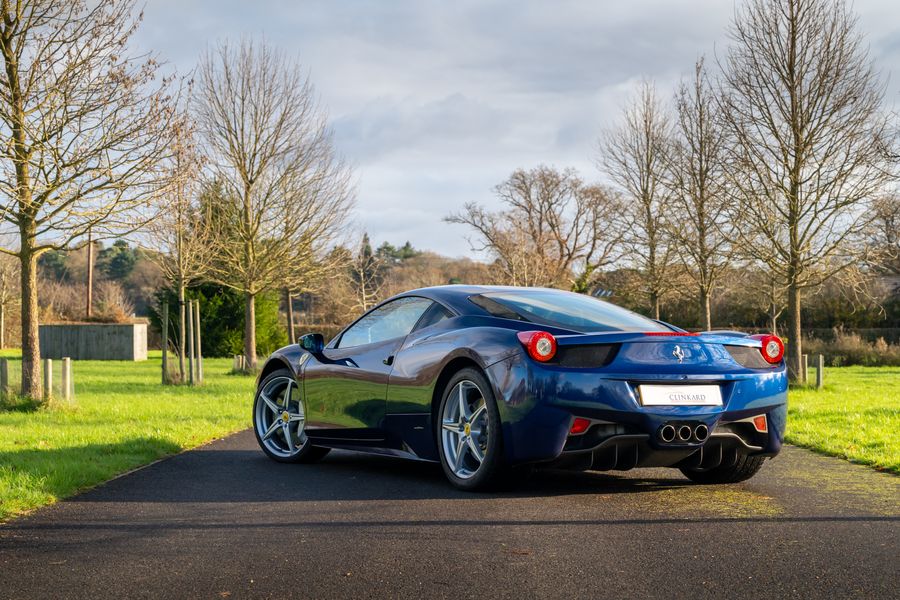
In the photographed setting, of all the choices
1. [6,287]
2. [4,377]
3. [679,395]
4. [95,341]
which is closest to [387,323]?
[679,395]

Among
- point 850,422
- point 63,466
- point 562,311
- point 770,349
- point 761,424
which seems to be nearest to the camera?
point 761,424

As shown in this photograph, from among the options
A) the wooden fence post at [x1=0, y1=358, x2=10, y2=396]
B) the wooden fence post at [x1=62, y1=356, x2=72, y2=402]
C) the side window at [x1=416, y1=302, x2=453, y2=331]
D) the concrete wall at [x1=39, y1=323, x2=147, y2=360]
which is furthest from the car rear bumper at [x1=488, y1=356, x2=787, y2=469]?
the concrete wall at [x1=39, y1=323, x2=147, y2=360]

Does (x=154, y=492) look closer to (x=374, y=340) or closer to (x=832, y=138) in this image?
(x=374, y=340)

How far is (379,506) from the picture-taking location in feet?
19.4

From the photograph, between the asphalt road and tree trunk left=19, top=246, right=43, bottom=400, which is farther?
tree trunk left=19, top=246, right=43, bottom=400

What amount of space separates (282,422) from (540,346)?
11.1 feet

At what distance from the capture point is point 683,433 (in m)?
5.88

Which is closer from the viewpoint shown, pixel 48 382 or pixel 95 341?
pixel 48 382

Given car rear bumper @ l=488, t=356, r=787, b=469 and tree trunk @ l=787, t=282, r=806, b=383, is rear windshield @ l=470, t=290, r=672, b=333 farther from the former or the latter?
tree trunk @ l=787, t=282, r=806, b=383

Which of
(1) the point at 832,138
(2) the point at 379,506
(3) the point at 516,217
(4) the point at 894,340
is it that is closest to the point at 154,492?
(2) the point at 379,506

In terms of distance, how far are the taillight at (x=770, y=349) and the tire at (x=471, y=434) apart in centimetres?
181

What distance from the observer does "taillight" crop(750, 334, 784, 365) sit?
646 centimetres

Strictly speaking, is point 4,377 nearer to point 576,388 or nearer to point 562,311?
point 562,311

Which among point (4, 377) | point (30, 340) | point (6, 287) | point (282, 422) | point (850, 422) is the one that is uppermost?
point (6, 287)
